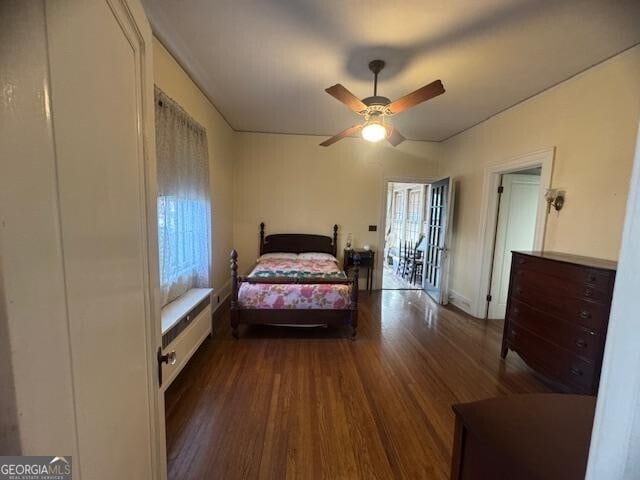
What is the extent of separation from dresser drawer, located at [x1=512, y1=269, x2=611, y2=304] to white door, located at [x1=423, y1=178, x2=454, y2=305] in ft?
5.48

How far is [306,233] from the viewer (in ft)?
15.4

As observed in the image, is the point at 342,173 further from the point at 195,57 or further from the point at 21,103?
the point at 21,103

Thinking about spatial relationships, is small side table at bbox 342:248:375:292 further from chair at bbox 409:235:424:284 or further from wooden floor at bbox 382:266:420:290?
chair at bbox 409:235:424:284

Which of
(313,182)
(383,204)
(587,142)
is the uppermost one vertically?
(587,142)

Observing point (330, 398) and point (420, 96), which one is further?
point (420, 96)

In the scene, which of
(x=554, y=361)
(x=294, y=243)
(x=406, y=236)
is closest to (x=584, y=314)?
(x=554, y=361)

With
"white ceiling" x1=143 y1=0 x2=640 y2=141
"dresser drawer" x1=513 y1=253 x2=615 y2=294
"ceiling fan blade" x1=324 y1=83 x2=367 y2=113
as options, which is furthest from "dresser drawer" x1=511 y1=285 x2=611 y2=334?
"ceiling fan blade" x1=324 y1=83 x2=367 y2=113

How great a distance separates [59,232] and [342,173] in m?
4.45

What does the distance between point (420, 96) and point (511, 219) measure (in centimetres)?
233

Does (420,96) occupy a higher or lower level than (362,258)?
higher

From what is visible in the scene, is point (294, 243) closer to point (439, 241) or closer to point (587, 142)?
point (439, 241)

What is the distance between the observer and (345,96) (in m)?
2.19

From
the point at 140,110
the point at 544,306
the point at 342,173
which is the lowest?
the point at 544,306

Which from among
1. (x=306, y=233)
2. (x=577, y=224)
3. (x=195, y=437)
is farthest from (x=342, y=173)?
(x=195, y=437)
